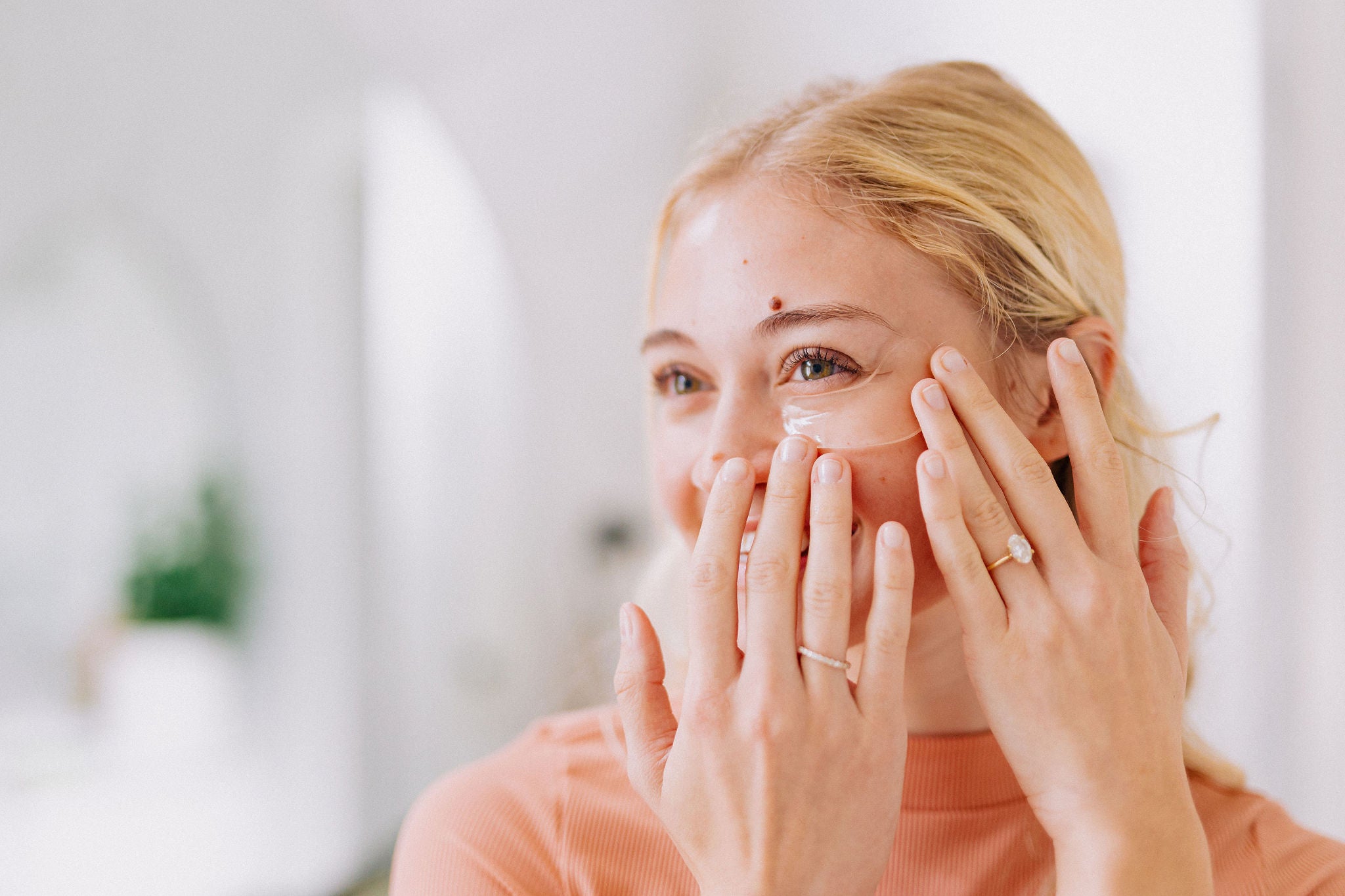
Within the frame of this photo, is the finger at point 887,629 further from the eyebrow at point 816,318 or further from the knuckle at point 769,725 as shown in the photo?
the eyebrow at point 816,318

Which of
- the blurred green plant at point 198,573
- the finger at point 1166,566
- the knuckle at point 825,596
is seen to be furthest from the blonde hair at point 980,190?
the blurred green plant at point 198,573

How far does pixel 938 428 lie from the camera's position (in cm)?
88

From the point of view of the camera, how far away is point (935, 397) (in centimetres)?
89

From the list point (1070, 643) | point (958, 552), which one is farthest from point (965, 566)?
point (1070, 643)

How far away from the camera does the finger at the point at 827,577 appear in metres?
0.83

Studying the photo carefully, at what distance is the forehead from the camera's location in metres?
0.94

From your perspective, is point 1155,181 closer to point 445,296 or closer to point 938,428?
point 938,428

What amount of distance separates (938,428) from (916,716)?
386 mm

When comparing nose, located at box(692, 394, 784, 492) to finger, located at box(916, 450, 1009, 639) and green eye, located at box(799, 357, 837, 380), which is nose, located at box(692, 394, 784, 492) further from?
finger, located at box(916, 450, 1009, 639)

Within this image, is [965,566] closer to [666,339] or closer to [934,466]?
[934,466]

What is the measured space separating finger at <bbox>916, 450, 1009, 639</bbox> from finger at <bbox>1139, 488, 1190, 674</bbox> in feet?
0.73

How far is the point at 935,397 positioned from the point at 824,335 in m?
0.12

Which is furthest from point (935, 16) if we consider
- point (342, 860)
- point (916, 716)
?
point (342, 860)

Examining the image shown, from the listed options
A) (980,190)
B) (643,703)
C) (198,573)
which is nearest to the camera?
(643,703)
